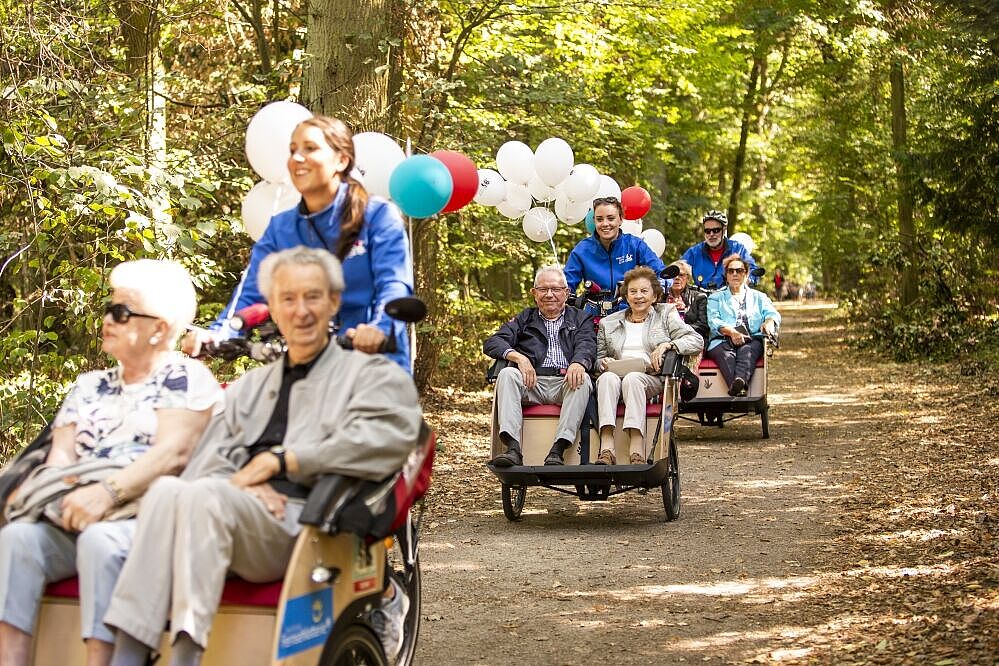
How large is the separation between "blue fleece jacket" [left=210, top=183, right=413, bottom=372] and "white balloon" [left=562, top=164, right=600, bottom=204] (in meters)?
7.12

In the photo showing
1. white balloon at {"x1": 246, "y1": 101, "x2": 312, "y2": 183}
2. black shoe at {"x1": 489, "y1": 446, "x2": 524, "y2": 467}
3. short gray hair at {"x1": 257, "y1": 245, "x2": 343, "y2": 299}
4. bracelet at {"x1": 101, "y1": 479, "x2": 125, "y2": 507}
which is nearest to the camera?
bracelet at {"x1": 101, "y1": 479, "x2": 125, "y2": 507}

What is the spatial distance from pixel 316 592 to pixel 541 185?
8.21m

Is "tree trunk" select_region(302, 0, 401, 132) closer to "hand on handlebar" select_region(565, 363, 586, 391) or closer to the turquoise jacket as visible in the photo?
"hand on handlebar" select_region(565, 363, 586, 391)

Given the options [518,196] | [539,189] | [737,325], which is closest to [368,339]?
[539,189]

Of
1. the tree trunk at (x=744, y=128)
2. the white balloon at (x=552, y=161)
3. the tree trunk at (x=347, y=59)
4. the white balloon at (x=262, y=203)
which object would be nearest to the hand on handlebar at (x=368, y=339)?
the white balloon at (x=262, y=203)

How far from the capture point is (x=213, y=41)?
13.6 metres

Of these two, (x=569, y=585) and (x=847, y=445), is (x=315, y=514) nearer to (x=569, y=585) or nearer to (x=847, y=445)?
(x=569, y=585)

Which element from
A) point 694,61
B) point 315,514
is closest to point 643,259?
point 315,514

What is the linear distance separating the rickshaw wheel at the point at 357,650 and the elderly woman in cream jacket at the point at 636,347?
168 inches

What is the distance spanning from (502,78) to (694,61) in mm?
5759

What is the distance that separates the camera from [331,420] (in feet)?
12.9

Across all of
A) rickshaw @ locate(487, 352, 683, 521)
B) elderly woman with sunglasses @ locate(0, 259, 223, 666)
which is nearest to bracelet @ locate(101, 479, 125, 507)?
elderly woman with sunglasses @ locate(0, 259, 223, 666)

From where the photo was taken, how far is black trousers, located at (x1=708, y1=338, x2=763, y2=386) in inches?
478

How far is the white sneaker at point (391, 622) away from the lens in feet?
14.5
